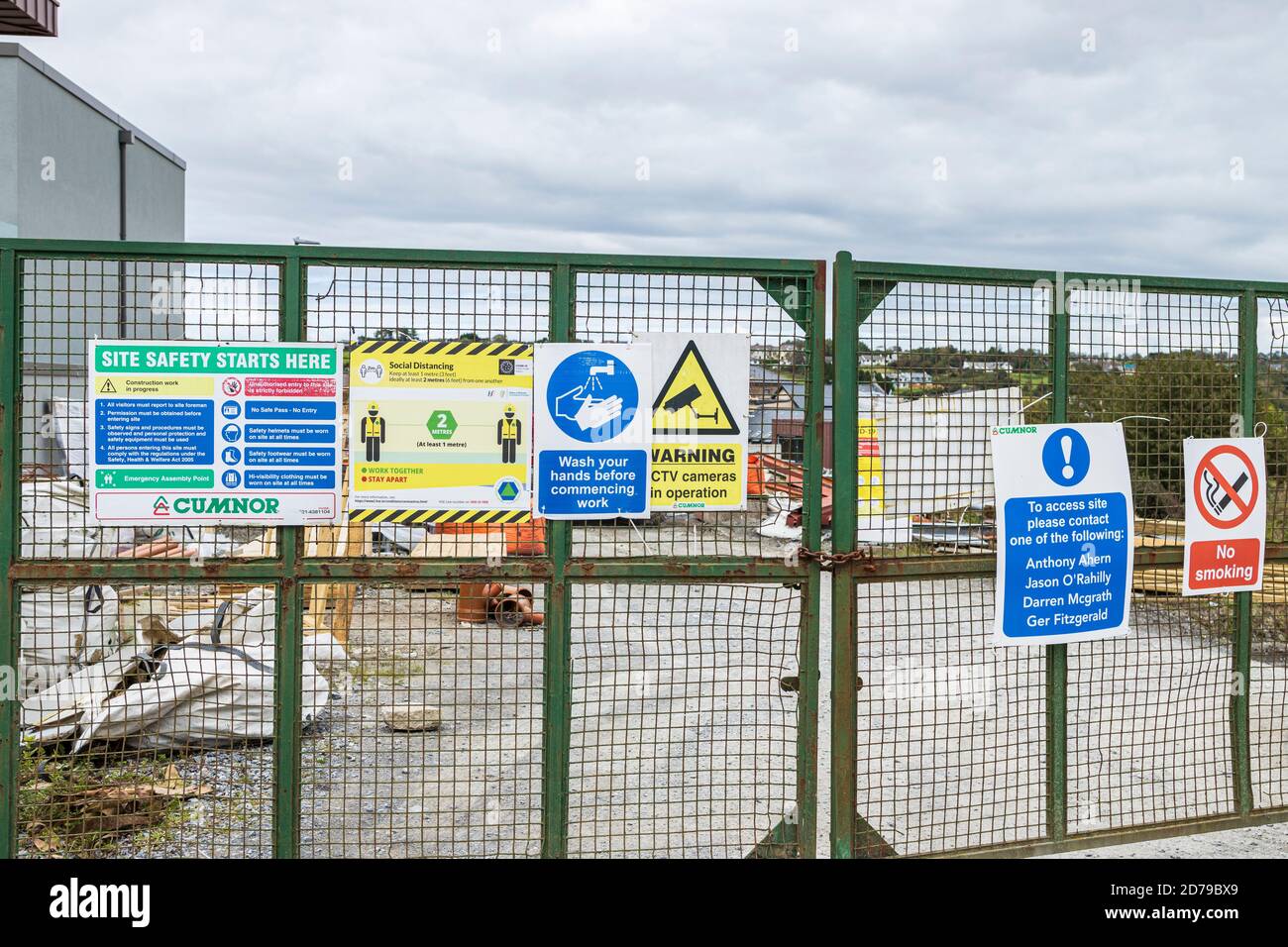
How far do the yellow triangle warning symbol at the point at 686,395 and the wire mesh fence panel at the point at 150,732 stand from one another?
2098 millimetres

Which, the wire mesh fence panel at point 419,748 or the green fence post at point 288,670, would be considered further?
the wire mesh fence panel at point 419,748

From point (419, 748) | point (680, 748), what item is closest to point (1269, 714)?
point (680, 748)

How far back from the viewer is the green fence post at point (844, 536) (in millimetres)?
4816

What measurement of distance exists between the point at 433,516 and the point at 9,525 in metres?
1.77

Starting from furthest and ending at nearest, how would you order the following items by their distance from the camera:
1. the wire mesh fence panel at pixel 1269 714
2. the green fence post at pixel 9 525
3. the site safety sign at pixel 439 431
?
the wire mesh fence panel at pixel 1269 714, the site safety sign at pixel 439 431, the green fence post at pixel 9 525

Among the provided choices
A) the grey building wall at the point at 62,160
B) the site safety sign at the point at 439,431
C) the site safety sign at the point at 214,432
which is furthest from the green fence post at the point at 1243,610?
the grey building wall at the point at 62,160

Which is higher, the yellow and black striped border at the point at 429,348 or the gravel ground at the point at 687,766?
the yellow and black striped border at the point at 429,348

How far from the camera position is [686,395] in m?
4.73

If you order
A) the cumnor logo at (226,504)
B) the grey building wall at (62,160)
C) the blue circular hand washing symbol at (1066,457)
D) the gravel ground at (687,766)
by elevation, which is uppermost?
the grey building wall at (62,160)

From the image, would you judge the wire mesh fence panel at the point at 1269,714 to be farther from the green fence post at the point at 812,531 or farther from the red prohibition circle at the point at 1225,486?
the green fence post at the point at 812,531

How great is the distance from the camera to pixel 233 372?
14.8 feet

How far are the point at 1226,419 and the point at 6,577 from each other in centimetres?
584

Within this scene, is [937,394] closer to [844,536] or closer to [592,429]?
[844,536]
